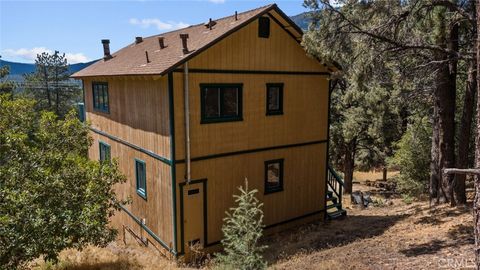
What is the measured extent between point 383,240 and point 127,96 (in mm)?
9630

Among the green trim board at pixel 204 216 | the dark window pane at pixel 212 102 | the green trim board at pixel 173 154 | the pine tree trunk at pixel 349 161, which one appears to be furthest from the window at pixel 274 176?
the pine tree trunk at pixel 349 161

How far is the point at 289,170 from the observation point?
13.0 m

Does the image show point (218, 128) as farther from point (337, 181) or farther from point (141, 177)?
point (337, 181)

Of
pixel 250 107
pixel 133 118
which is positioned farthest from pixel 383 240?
pixel 133 118

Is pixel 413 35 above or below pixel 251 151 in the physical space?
above

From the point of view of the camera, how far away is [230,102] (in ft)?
37.1

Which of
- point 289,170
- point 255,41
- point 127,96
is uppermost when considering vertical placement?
point 255,41

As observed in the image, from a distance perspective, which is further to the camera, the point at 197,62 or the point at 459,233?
the point at 197,62

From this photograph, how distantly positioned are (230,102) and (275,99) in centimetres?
195

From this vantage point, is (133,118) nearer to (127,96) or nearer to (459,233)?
(127,96)

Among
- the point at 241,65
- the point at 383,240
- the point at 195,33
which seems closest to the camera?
the point at 383,240

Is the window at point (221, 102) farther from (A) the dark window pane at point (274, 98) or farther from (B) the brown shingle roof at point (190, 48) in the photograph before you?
(A) the dark window pane at point (274, 98)

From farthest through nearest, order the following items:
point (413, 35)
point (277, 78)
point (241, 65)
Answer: point (277, 78) → point (241, 65) → point (413, 35)

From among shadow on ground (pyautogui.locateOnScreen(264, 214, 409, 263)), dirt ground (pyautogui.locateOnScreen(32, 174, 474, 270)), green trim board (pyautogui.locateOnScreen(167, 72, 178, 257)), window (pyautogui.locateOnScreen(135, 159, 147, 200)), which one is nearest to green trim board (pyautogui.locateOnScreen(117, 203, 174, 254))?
dirt ground (pyautogui.locateOnScreen(32, 174, 474, 270))
